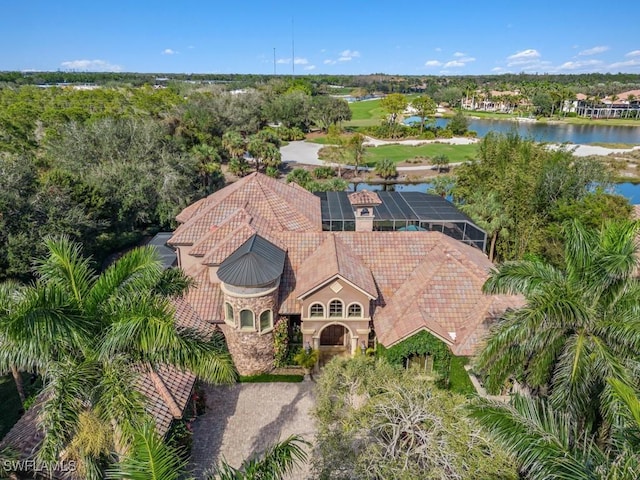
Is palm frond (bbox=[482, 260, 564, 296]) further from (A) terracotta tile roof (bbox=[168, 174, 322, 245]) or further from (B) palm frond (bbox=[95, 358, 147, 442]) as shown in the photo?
(A) terracotta tile roof (bbox=[168, 174, 322, 245])

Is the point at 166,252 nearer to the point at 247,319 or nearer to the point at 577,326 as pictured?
the point at 247,319

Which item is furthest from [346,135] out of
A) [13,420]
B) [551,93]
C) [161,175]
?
[13,420]

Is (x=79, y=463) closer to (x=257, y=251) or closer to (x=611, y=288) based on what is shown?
(x=257, y=251)

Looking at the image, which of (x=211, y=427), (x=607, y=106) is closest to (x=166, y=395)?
(x=211, y=427)

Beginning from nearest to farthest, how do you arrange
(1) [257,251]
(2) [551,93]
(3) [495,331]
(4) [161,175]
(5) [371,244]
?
1. (3) [495,331]
2. (1) [257,251]
3. (5) [371,244]
4. (4) [161,175]
5. (2) [551,93]

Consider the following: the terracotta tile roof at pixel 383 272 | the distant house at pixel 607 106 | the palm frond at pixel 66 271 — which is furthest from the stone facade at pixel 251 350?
the distant house at pixel 607 106

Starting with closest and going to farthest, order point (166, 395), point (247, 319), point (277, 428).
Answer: point (166, 395), point (277, 428), point (247, 319)
